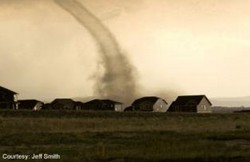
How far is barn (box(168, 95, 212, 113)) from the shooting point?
126062 mm

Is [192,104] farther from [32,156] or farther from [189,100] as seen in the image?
[32,156]

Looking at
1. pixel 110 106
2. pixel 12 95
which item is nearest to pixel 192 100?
pixel 110 106

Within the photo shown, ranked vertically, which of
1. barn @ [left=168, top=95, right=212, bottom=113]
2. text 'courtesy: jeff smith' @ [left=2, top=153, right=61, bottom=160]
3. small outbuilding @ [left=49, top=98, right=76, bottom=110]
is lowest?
text 'courtesy: jeff smith' @ [left=2, top=153, right=61, bottom=160]

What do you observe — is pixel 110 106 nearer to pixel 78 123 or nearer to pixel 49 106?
pixel 49 106

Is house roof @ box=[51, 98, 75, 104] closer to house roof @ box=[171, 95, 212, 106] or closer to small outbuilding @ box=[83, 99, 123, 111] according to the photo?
small outbuilding @ box=[83, 99, 123, 111]

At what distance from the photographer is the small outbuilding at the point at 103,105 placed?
134 m

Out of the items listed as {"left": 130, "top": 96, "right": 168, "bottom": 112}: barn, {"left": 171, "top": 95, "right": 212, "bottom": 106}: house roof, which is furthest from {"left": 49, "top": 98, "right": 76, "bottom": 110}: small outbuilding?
{"left": 171, "top": 95, "right": 212, "bottom": 106}: house roof

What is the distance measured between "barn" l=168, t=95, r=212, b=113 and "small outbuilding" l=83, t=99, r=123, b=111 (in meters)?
15.4

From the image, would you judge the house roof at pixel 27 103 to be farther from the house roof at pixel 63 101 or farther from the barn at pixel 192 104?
the barn at pixel 192 104

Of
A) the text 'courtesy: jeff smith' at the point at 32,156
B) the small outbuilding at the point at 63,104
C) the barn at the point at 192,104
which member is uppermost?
the small outbuilding at the point at 63,104

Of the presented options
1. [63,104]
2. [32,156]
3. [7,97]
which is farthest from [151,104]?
[32,156]

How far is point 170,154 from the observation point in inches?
1117

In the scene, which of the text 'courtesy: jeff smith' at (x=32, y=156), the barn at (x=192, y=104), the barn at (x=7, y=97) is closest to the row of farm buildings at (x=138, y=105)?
the barn at (x=192, y=104)

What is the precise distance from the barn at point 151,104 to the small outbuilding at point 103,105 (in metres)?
4.67
